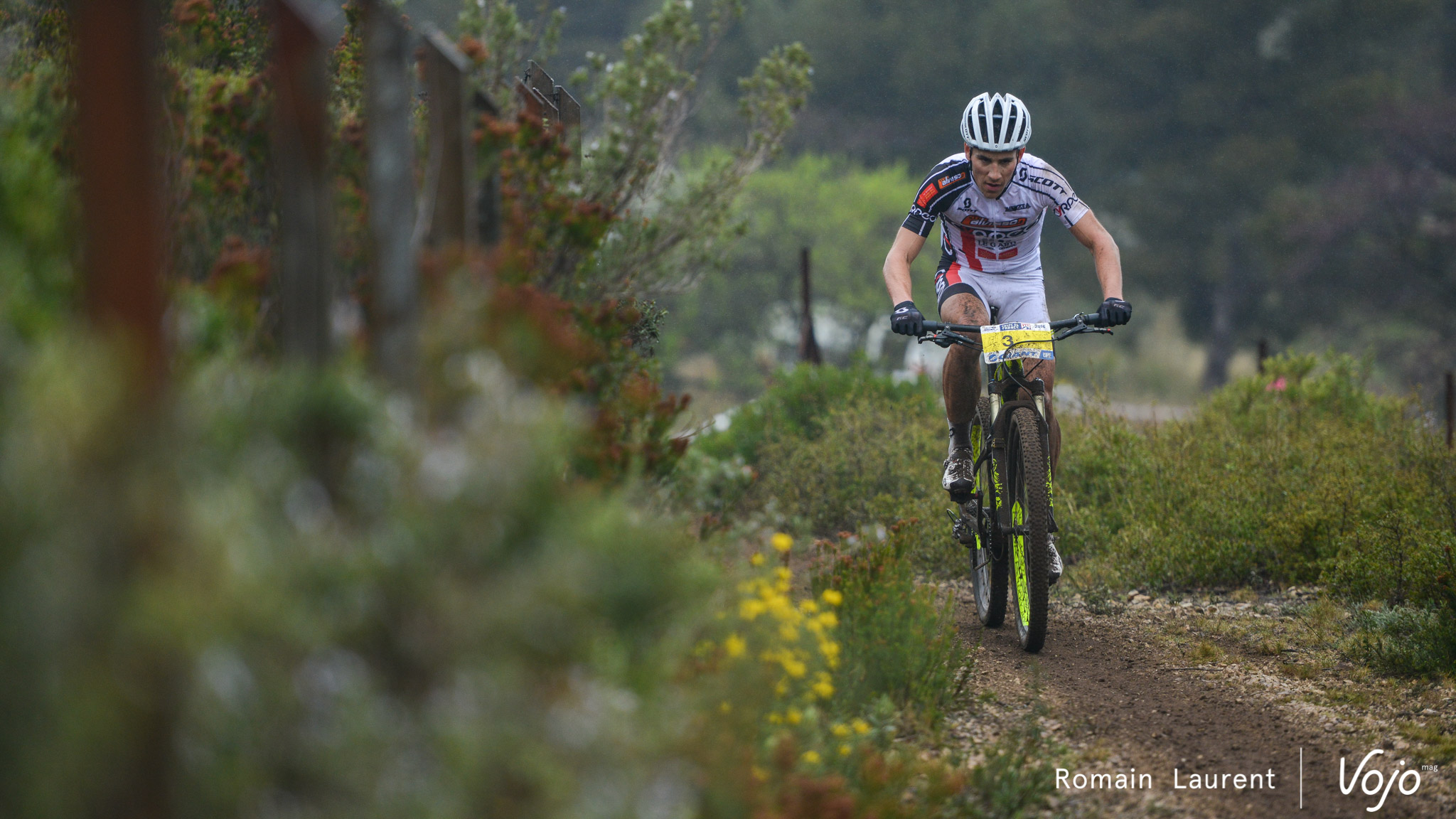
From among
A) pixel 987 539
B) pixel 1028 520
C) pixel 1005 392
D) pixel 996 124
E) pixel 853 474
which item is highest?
pixel 996 124

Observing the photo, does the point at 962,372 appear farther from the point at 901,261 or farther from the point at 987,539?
the point at 987,539

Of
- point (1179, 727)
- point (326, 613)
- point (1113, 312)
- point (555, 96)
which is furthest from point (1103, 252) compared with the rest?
point (326, 613)

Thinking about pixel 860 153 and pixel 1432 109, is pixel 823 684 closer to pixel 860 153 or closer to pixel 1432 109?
pixel 1432 109

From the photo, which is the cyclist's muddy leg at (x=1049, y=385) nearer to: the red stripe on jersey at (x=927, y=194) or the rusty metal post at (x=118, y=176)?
the red stripe on jersey at (x=927, y=194)

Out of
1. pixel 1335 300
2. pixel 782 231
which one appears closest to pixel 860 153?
pixel 782 231

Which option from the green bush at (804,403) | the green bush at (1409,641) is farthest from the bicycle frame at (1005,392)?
the green bush at (804,403)

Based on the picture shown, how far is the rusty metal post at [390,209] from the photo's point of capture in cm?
205

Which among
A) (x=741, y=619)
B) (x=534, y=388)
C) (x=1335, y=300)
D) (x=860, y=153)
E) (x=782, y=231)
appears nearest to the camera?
(x=534, y=388)

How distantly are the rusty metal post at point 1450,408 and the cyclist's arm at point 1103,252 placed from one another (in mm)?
5173

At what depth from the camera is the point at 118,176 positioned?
1.69 metres

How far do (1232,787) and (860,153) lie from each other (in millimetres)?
34435

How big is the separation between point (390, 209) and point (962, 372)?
11.9ft

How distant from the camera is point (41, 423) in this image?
144cm

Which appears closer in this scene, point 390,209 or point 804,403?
point 390,209
